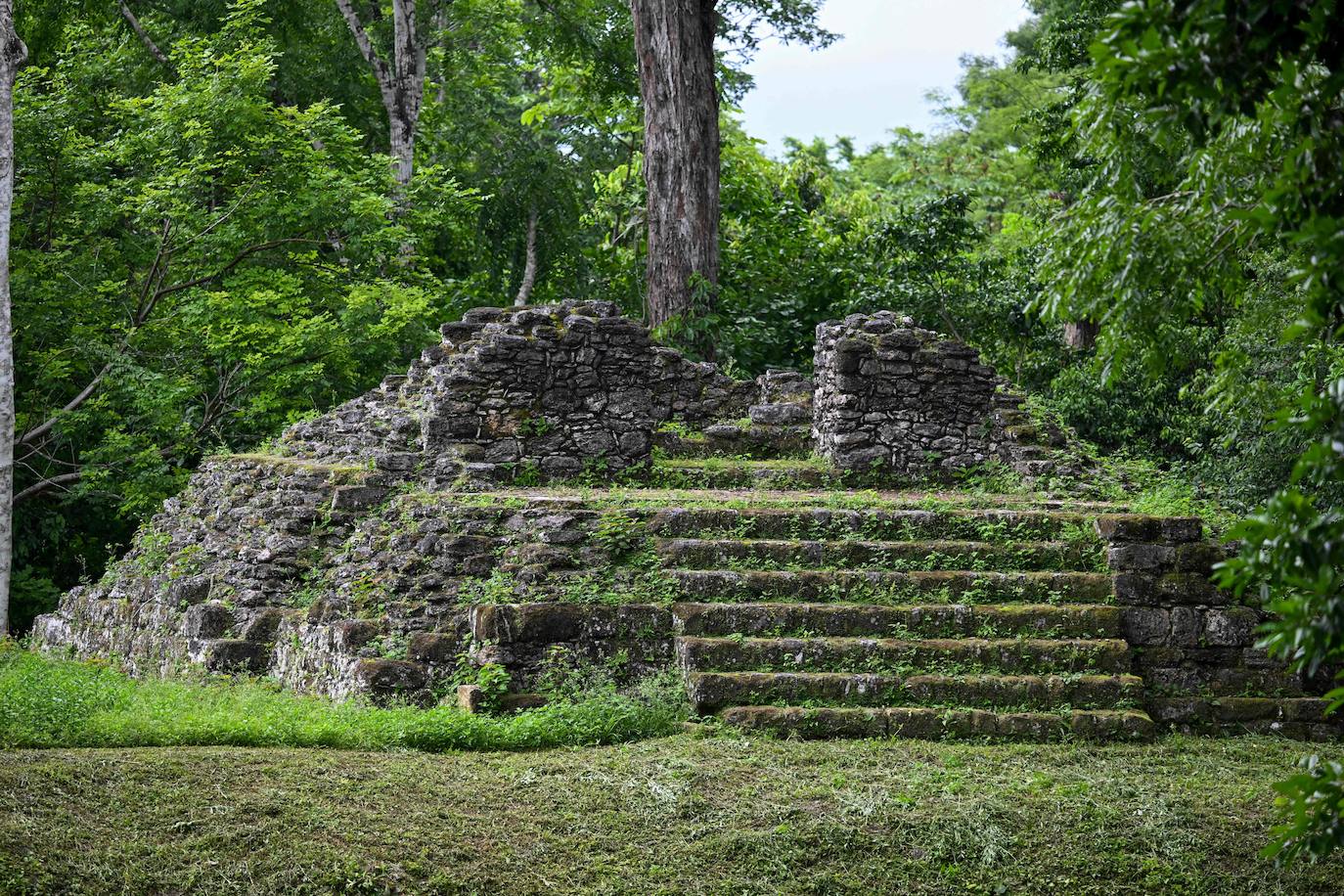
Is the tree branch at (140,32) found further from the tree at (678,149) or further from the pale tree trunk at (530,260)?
the tree at (678,149)

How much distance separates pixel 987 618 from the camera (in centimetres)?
942

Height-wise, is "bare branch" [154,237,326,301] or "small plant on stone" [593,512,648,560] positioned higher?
"bare branch" [154,237,326,301]

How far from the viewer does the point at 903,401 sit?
13.1m

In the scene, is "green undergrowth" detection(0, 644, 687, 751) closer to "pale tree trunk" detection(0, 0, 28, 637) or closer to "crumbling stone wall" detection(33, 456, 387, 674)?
"crumbling stone wall" detection(33, 456, 387, 674)

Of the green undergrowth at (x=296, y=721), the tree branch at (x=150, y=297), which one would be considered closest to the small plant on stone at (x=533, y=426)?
the green undergrowth at (x=296, y=721)

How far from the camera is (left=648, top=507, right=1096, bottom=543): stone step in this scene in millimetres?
10242

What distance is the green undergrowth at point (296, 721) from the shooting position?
7902mm

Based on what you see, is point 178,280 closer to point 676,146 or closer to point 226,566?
point 676,146

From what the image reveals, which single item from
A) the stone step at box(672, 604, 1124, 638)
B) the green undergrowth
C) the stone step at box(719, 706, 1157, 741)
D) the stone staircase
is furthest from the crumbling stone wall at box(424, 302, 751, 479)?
the stone step at box(719, 706, 1157, 741)

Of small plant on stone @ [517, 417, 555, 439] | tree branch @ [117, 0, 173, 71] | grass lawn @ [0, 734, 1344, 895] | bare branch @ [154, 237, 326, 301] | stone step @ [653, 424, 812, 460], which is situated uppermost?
tree branch @ [117, 0, 173, 71]

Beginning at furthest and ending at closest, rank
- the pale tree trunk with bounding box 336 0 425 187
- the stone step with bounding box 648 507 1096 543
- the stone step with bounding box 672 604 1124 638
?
the pale tree trunk with bounding box 336 0 425 187, the stone step with bounding box 648 507 1096 543, the stone step with bounding box 672 604 1124 638

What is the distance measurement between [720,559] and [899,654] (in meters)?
1.51

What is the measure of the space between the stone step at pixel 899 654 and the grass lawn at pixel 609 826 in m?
1.16

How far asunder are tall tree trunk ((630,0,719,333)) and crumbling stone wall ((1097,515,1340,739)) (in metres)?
7.73
